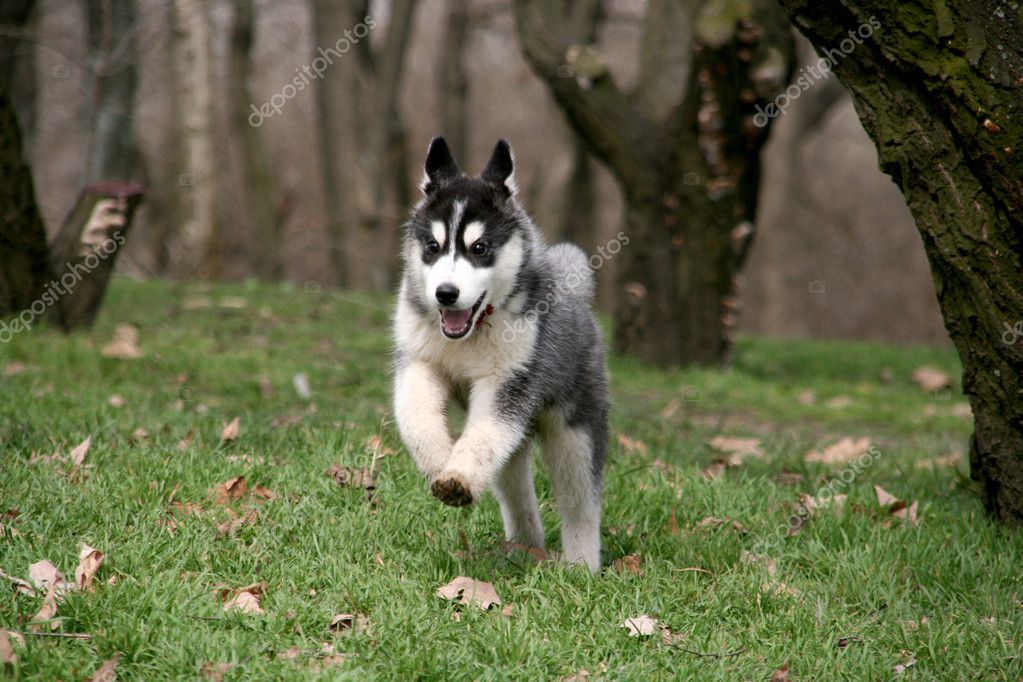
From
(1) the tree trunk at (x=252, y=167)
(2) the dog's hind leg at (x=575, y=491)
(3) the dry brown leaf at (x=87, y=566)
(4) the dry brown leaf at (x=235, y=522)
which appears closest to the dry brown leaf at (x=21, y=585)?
(3) the dry brown leaf at (x=87, y=566)

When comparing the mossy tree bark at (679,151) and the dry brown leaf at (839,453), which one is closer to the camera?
the dry brown leaf at (839,453)

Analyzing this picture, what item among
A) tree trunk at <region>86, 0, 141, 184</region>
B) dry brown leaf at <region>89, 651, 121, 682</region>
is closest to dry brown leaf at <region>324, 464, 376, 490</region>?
dry brown leaf at <region>89, 651, 121, 682</region>

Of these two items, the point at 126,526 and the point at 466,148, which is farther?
the point at 466,148

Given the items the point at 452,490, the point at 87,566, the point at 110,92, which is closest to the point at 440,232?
the point at 452,490

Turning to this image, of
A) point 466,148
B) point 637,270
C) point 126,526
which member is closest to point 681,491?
point 126,526

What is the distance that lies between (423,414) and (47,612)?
1530 millimetres

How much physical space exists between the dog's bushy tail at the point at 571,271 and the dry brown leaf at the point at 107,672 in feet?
7.98

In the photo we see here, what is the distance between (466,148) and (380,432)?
18.0m

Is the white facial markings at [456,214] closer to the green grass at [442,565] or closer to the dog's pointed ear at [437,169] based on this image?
the dog's pointed ear at [437,169]

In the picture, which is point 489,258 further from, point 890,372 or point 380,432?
point 890,372

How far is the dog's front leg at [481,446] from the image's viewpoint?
3.99m

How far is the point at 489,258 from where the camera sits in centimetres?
446

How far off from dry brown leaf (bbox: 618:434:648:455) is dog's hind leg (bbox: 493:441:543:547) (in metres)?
1.78

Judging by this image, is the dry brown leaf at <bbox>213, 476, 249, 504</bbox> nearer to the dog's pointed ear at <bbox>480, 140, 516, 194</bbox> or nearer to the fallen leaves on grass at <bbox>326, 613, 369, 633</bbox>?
the fallen leaves on grass at <bbox>326, 613, 369, 633</bbox>
